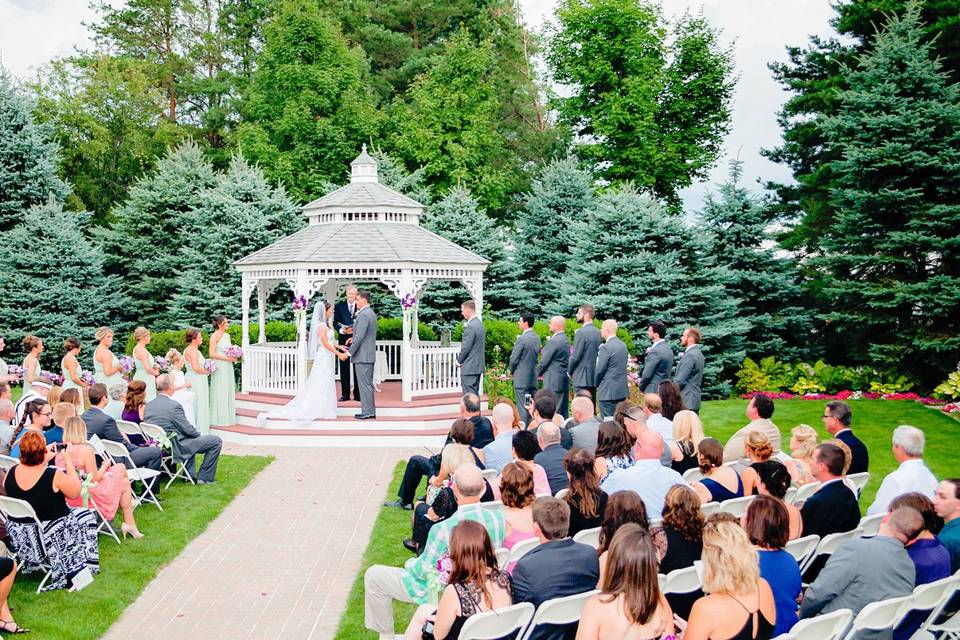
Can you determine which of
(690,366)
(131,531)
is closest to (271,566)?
(131,531)

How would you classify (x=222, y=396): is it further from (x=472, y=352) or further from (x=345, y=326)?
(x=472, y=352)

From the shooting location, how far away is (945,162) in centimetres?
1891

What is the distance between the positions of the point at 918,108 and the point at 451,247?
10815 millimetres

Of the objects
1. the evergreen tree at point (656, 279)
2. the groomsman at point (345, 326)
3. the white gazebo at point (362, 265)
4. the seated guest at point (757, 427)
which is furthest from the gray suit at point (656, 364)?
the evergreen tree at point (656, 279)

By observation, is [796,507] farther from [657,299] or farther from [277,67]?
[277,67]

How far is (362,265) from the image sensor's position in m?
17.1

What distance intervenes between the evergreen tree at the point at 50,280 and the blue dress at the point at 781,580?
969 inches

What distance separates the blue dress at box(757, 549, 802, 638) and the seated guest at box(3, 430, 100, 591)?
5.96 metres

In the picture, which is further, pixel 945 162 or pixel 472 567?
pixel 945 162

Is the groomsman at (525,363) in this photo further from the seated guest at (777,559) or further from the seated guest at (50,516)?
the seated guest at (777,559)

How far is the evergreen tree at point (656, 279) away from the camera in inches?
886

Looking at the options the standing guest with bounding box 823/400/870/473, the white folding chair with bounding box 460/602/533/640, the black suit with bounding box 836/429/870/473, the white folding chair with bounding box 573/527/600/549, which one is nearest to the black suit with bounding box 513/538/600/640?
the white folding chair with bounding box 460/602/533/640

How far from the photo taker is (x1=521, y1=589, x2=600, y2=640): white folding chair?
4832mm

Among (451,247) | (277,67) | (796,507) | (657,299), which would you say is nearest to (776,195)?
(657,299)
